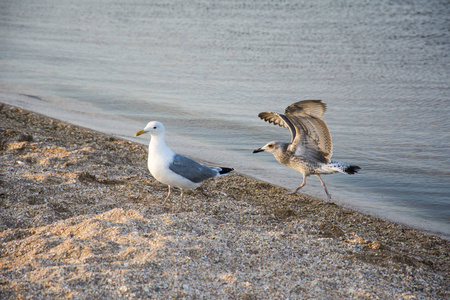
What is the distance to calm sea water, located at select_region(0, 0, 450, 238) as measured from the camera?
7918 mm

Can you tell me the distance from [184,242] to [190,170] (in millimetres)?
1494

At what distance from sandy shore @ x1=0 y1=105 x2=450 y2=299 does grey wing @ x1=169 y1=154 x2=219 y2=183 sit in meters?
0.34

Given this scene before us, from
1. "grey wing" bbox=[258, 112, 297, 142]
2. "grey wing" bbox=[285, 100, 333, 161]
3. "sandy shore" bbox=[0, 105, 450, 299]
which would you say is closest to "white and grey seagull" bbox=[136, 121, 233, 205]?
"sandy shore" bbox=[0, 105, 450, 299]

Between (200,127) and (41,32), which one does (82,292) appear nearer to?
(200,127)

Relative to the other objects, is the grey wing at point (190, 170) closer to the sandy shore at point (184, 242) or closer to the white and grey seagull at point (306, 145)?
the sandy shore at point (184, 242)

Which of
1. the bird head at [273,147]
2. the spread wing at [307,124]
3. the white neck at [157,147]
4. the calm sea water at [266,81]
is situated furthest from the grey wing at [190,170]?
the calm sea water at [266,81]

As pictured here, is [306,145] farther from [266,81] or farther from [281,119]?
[266,81]

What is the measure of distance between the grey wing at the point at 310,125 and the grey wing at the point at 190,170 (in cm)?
139

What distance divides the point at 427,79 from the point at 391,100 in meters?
2.07

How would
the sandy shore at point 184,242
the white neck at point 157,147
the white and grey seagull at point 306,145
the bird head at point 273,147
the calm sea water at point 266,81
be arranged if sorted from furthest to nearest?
the calm sea water at point 266,81 < the bird head at point 273,147 < the white and grey seagull at point 306,145 < the white neck at point 157,147 < the sandy shore at point 184,242

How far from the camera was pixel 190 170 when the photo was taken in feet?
Result: 19.2

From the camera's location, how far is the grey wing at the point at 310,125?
6266mm

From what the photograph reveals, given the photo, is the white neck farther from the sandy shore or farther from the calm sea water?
the calm sea water

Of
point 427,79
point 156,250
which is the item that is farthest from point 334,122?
point 156,250
